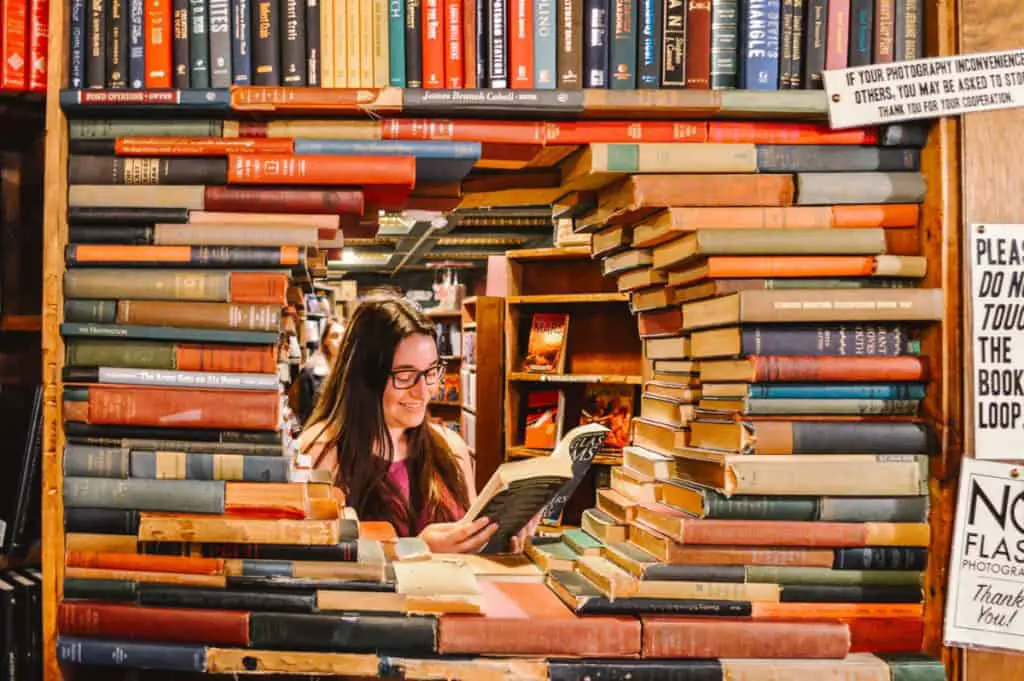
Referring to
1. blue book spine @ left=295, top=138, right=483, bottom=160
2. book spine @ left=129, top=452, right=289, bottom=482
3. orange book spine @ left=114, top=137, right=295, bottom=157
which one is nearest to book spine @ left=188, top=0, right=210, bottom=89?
orange book spine @ left=114, top=137, right=295, bottom=157

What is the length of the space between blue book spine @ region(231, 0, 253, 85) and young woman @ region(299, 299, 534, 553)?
4.25 feet

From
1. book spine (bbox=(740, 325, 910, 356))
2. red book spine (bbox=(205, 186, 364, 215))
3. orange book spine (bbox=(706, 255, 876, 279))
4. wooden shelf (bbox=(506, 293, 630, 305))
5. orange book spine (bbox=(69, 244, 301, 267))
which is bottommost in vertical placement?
book spine (bbox=(740, 325, 910, 356))

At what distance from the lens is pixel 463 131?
150 cm

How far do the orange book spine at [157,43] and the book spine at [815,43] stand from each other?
3.88 ft

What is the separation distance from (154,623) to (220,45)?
1049mm

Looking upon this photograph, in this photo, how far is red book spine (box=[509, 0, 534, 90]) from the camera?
1488 mm

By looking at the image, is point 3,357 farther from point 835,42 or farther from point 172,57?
point 835,42

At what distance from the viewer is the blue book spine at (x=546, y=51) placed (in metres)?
1.49

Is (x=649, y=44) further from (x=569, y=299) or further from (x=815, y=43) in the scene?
(x=569, y=299)

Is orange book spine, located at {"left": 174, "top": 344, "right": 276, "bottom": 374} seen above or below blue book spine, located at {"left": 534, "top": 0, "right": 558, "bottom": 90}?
below

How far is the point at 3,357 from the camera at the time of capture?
1.73 metres

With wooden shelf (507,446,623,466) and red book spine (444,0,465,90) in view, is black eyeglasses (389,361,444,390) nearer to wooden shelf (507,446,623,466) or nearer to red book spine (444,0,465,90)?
red book spine (444,0,465,90)

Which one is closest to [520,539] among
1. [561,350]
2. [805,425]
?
[805,425]

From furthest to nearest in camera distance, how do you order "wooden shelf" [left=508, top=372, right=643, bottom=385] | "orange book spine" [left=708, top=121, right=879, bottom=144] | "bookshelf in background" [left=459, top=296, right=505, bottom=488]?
1. "bookshelf in background" [left=459, top=296, right=505, bottom=488]
2. "wooden shelf" [left=508, top=372, right=643, bottom=385]
3. "orange book spine" [left=708, top=121, right=879, bottom=144]
